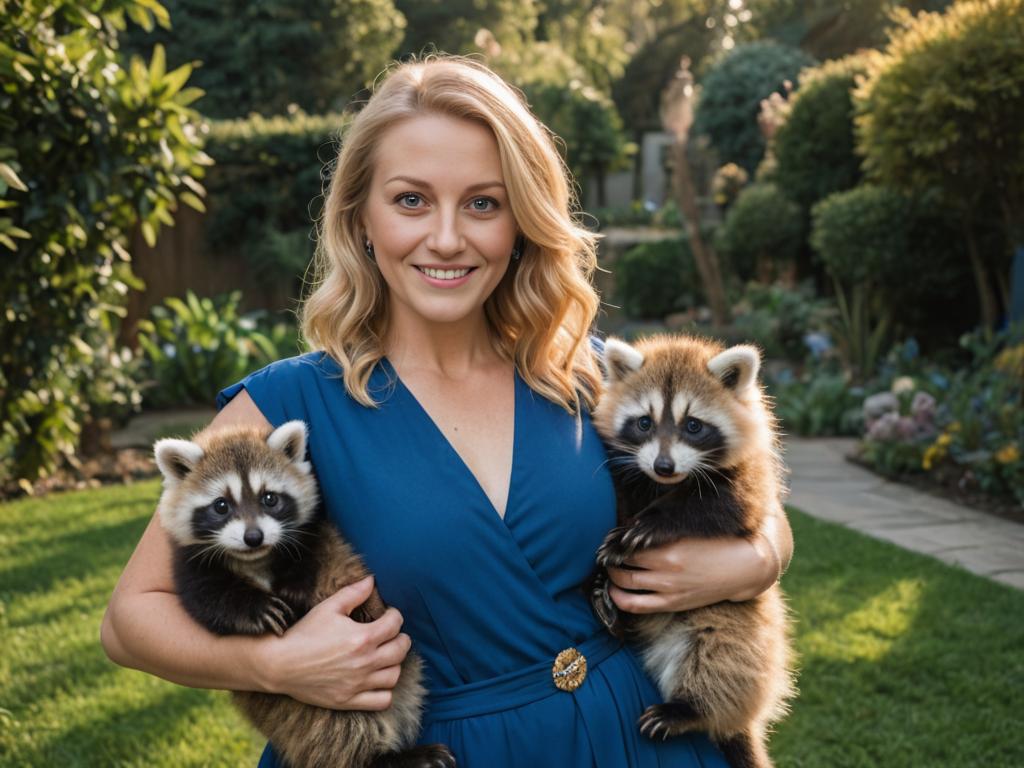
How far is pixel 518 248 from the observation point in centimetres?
257

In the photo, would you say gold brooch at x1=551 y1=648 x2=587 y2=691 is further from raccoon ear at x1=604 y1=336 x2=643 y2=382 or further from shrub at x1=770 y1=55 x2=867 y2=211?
shrub at x1=770 y1=55 x2=867 y2=211

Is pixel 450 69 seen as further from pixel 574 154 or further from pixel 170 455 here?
pixel 574 154

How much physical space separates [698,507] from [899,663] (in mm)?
2690

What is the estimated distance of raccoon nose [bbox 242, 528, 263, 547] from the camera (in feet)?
6.83

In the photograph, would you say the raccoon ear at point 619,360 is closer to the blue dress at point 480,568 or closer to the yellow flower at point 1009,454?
the blue dress at point 480,568

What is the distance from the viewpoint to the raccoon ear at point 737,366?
2555 millimetres

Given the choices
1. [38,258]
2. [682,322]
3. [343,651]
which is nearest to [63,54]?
[38,258]

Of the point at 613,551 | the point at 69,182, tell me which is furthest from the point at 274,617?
the point at 69,182

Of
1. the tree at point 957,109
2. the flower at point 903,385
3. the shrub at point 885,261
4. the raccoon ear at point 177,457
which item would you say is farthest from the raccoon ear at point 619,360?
the shrub at point 885,261

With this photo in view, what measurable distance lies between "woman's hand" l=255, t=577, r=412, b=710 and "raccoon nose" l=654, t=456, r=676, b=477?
0.78 metres

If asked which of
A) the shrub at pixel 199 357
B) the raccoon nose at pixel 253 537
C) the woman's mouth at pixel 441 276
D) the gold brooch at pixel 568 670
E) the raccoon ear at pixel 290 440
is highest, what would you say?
the woman's mouth at pixel 441 276

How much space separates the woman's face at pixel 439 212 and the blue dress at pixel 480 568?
256 millimetres

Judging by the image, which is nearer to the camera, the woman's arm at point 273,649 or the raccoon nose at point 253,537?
the woman's arm at point 273,649

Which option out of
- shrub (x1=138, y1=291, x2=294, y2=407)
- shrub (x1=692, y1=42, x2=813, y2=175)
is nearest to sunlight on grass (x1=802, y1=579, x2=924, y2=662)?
shrub (x1=138, y1=291, x2=294, y2=407)
